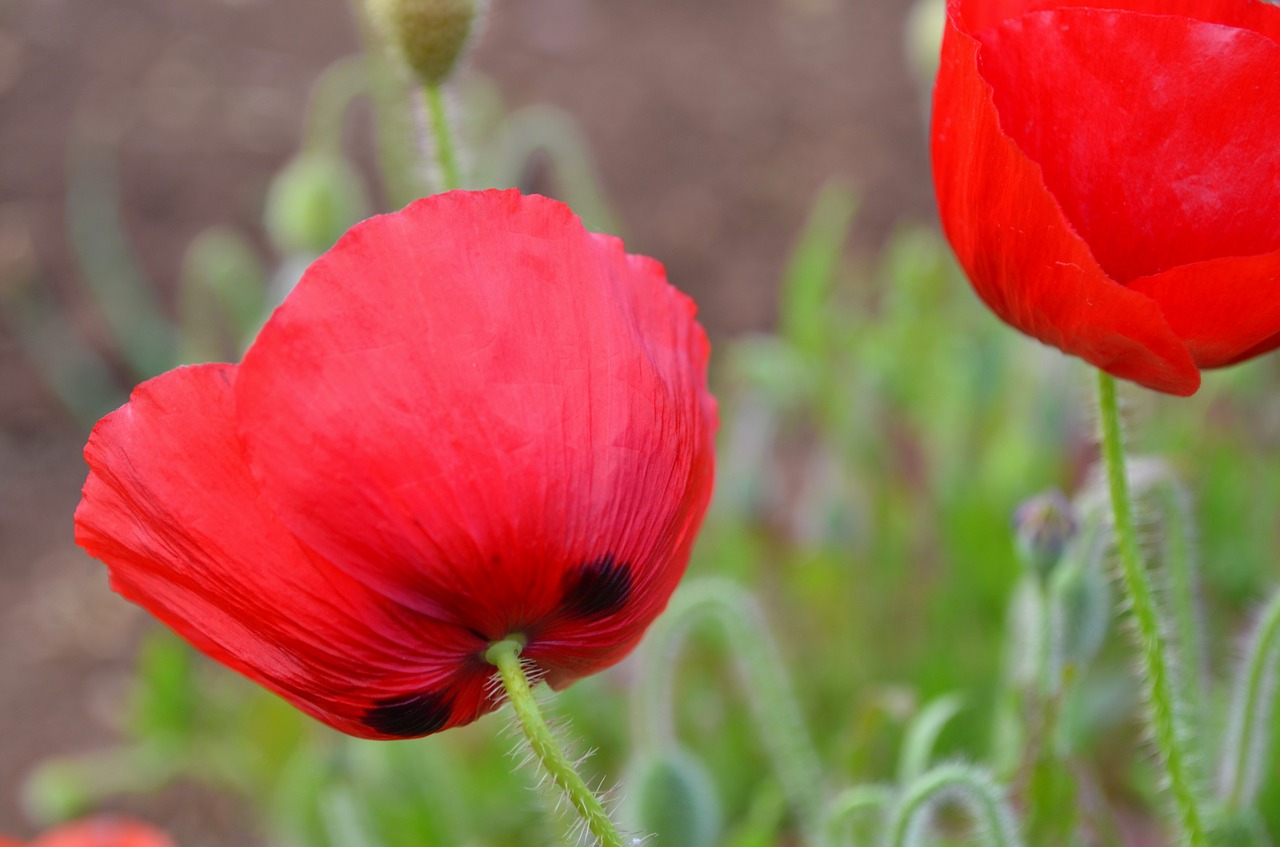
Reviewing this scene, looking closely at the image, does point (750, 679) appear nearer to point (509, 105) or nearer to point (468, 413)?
point (468, 413)

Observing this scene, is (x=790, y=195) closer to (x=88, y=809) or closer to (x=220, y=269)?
(x=220, y=269)

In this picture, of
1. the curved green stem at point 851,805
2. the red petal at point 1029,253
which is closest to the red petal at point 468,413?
the red petal at point 1029,253

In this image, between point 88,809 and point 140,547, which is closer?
point 140,547

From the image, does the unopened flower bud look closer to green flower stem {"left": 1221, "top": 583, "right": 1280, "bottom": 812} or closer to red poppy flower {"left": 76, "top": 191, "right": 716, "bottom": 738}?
green flower stem {"left": 1221, "top": 583, "right": 1280, "bottom": 812}

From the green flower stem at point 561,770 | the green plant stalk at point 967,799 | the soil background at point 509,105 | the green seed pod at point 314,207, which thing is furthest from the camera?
the soil background at point 509,105

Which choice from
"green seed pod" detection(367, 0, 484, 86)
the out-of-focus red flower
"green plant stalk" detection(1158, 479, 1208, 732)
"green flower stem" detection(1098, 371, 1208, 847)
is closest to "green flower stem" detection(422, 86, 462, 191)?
"green seed pod" detection(367, 0, 484, 86)

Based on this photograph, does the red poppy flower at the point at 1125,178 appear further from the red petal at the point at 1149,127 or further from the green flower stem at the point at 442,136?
the green flower stem at the point at 442,136

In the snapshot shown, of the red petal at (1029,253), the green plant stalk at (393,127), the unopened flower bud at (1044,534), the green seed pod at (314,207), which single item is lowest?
the unopened flower bud at (1044,534)

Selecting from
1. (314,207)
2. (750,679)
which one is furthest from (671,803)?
(314,207)

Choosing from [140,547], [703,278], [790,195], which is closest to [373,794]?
[140,547]
